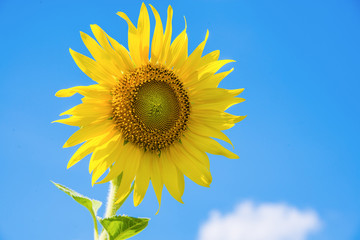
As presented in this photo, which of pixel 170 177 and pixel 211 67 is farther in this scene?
pixel 211 67

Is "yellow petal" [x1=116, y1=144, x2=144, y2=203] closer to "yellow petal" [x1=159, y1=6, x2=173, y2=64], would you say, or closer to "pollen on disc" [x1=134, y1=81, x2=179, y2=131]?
"pollen on disc" [x1=134, y1=81, x2=179, y2=131]

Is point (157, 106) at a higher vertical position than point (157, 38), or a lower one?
lower

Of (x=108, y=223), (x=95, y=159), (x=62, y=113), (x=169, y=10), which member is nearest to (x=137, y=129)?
(x=95, y=159)

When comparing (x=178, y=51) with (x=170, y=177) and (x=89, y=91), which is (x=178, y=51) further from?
(x=170, y=177)

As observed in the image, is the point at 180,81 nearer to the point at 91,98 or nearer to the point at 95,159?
the point at 91,98

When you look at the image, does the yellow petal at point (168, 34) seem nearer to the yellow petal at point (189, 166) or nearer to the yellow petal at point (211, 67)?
the yellow petal at point (211, 67)

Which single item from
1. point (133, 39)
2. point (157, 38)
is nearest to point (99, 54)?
point (133, 39)

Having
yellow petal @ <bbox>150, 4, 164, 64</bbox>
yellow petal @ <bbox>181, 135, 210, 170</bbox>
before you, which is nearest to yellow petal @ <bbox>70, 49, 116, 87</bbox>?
yellow petal @ <bbox>150, 4, 164, 64</bbox>
